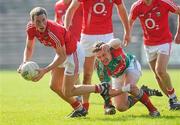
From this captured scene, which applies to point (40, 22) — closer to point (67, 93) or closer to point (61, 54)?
point (61, 54)

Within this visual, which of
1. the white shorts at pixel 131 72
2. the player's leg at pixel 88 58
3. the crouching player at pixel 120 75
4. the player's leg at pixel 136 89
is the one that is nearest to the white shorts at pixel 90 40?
the player's leg at pixel 88 58

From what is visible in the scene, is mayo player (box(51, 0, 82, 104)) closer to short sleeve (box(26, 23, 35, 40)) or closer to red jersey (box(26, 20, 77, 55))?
red jersey (box(26, 20, 77, 55))

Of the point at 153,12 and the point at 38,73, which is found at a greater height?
the point at 153,12

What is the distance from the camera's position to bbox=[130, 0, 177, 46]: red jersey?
12.4 m

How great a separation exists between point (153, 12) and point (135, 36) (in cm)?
2080

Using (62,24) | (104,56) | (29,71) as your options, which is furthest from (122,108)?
(62,24)

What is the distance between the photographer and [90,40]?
12.1 metres

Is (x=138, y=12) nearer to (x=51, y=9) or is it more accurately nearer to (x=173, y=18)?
(x=173, y=18)

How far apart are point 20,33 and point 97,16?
76.5ft

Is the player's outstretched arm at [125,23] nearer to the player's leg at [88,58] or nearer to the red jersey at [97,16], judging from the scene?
the red jersey at [97,16]

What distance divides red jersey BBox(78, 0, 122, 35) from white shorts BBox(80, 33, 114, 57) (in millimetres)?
66

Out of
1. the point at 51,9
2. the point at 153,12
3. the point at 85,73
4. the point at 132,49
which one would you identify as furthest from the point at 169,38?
the point at 51,9

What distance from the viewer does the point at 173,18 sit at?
1286 inches

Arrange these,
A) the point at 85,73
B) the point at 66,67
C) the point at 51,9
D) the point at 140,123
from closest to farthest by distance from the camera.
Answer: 1. the point at 140,123
2. the point at 66,67
3. the point at 85,73
4. the point at 51,9
